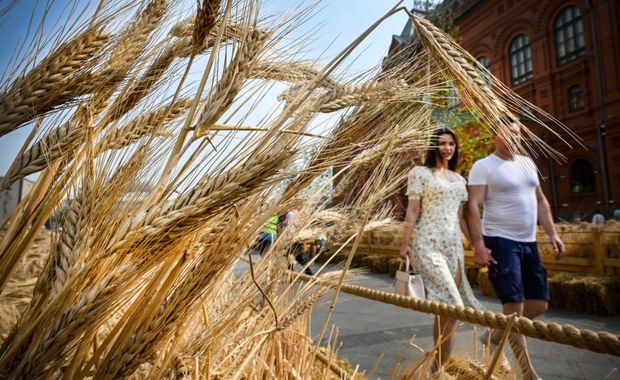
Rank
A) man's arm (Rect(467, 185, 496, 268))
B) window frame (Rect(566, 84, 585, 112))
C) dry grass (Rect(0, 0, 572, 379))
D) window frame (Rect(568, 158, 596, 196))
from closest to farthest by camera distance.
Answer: dry grass (Rect(0, 0, 572, 379)) → man's arm (Rect(467, 185, 496, 268)) → window frame (Rect(568, 158, 596, 196)) → window frame (Rect(566, 84, 585, 112))

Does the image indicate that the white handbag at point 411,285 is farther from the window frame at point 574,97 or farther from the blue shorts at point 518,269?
the window frame at point 574,97

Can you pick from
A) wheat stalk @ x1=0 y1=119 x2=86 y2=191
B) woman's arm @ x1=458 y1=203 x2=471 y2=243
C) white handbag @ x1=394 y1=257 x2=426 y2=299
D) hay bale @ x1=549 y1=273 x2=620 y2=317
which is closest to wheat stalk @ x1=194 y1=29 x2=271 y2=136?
wheat stalk @ x1=0 y1=119 x2=86 y2=191

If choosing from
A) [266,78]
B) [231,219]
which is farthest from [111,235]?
[266,78]

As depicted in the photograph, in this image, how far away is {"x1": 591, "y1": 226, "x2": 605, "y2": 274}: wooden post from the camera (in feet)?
18.5

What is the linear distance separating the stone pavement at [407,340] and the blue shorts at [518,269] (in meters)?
0.47

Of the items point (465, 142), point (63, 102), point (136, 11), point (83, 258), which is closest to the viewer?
point (83, 258)

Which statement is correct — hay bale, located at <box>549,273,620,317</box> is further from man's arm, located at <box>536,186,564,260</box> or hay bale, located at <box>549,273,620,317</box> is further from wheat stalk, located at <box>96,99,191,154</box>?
wheat stalk, located at <box>96,99,191,154</box>

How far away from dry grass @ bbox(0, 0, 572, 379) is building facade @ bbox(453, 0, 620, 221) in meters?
14.8

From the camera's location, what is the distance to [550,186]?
54.8 feet

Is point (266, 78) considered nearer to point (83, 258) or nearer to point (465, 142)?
point (83, 258)

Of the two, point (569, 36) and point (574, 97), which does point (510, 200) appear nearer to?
point (574, 97)

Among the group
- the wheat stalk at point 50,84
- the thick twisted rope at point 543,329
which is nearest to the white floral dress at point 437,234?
the thick twisted rope at point 543,329

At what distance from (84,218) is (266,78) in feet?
1.85

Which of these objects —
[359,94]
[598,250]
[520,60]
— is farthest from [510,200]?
[520,60]
